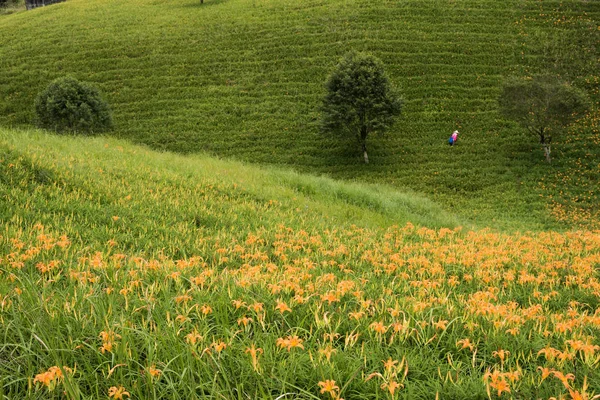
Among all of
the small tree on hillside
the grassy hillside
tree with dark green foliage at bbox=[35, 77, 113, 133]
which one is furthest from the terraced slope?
the small tree on hillside

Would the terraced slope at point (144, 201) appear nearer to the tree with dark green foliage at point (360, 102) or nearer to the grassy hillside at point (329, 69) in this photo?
the grassy hillside at point (329, 69)

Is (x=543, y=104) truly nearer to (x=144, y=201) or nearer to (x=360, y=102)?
(x=360, y=102)

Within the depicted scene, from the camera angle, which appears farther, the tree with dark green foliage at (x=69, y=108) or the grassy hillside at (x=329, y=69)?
the tree with dark green foliage at (x=69, y=108)

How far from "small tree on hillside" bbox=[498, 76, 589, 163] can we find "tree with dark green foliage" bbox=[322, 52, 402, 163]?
24.2ft

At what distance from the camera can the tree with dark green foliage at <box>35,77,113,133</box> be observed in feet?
83.3

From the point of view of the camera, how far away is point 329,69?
111 feet

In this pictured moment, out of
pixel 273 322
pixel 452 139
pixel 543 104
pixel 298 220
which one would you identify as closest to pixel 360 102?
pixel 452 139

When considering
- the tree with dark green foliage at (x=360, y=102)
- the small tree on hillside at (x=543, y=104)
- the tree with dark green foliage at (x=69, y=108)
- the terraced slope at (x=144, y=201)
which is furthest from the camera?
the tree with dark green foliage at (x=360, y=102)

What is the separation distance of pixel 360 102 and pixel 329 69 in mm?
10155

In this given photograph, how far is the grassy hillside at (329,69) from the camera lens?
23500 mm

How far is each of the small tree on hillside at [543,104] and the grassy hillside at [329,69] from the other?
154 centimetres

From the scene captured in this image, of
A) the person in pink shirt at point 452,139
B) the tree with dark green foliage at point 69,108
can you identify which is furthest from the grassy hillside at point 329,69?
the tree with dark green foliage at point 69,108

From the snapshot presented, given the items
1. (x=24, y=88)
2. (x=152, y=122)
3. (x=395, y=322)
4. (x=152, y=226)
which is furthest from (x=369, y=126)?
(x=24, y=88)

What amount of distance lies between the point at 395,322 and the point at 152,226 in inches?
191
